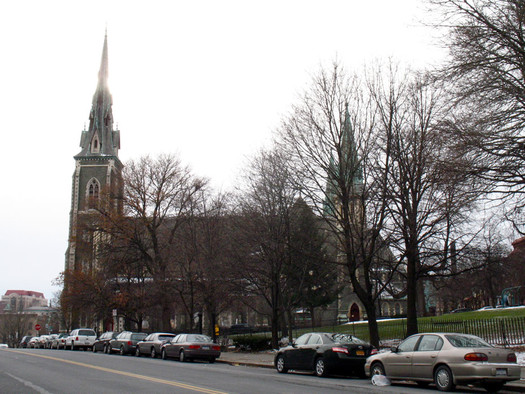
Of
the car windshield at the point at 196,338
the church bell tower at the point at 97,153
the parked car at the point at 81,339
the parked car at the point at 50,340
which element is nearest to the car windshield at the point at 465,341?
the car windshield at the point at 196,338

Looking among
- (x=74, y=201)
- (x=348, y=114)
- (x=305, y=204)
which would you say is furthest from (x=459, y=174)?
(x=74, y=201)

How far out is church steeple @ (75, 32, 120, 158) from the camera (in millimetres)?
87562

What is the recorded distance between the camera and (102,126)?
290 feet

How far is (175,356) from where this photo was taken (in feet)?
83.0

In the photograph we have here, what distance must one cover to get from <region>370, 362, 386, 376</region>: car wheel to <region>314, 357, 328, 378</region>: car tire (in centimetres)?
175

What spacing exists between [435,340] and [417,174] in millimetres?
8157

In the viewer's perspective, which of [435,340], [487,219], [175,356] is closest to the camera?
[435,340]

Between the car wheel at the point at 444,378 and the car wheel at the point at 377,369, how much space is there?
223cm

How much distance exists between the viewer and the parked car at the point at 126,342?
102ft

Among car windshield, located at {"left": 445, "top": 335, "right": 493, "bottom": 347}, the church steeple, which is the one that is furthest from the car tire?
the church steeple

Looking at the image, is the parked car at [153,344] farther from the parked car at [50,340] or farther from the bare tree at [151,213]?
the parked car at [50,340]

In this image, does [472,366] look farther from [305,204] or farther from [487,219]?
[305,204]

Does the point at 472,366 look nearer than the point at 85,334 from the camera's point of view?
Yes

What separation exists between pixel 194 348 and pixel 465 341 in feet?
46.6
